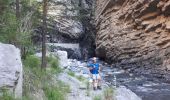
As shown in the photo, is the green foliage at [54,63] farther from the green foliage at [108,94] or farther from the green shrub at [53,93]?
the green shrub at [53,93]

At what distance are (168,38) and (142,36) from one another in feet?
11.7

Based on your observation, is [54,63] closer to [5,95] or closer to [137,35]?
[5,95]

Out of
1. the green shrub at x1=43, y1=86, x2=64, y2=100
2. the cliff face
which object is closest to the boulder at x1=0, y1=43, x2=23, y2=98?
the green shrub at x1=43, y1=86, x2=64, y2=100

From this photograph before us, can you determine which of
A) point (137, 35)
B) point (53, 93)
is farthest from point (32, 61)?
point (137, 35)

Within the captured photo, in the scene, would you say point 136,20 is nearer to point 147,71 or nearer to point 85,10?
point 147,71

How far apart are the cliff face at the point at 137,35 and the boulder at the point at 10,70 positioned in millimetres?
17808

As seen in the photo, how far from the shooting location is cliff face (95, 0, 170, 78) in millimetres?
31203

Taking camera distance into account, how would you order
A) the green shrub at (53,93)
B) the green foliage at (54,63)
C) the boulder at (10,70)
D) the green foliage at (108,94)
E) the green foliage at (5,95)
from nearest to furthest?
1. the green foliage at (5,95)
2. the boulder at (10,70)
3. the green shrub at (53,93)
4. the green foliage at (108,94)
5. the green foliage at (54,63)

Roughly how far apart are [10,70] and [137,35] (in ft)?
80.8

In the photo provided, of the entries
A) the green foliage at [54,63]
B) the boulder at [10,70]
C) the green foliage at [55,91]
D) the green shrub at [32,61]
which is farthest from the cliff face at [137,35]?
the boulder at [10,70]

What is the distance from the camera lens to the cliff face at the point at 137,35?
31203 mm

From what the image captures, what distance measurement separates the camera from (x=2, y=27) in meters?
17.1

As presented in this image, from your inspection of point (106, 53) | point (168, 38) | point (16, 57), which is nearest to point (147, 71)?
point (168, 38)

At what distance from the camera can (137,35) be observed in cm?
3509
